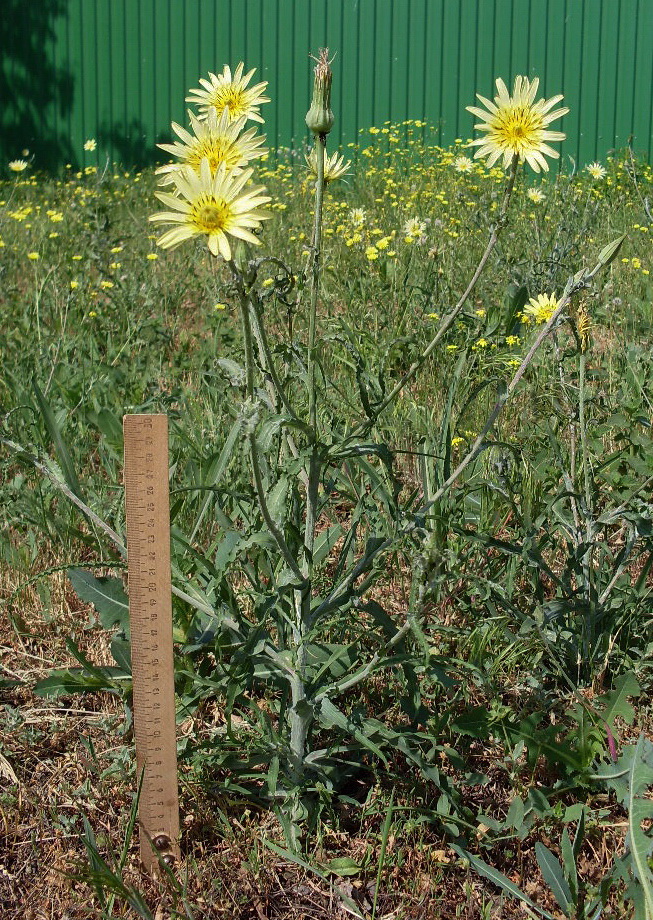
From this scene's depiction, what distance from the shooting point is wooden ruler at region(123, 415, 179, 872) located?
5.10ft

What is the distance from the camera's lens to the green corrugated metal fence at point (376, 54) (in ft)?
31.3

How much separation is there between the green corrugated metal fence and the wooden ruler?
8688 mm

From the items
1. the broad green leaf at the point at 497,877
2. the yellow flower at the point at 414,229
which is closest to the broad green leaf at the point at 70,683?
the broad green leaf at the point at 497,877

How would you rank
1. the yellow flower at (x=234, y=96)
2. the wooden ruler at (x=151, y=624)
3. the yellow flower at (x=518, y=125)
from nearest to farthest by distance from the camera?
the wooden ruler at (x=151, y=624)
the yellow flower at (x=234, y=96)
the yellow flower at (x=518, y=125)

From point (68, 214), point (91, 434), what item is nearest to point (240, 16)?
point (68, 214)

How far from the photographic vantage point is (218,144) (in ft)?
4.85

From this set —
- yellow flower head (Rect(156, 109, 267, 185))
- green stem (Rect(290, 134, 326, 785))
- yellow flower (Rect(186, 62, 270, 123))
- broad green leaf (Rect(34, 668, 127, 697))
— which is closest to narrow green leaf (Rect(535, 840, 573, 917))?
green stem (Rect(290, 134, 326, 785))

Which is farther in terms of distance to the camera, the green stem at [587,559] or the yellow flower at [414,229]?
the yellow flower at [414,229]

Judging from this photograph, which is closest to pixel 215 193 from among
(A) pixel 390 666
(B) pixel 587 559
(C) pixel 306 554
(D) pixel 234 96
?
(D) pixel 234 96

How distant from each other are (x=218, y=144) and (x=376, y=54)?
8953 millimetres

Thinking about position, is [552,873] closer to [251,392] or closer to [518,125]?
[251,392]

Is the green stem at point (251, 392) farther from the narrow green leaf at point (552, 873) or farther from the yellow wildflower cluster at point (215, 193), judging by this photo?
the narrow green leaf at point (552, 873)

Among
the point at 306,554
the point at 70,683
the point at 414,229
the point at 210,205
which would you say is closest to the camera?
the point at 210,205

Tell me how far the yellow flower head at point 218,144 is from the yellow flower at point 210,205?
7 centimetres
